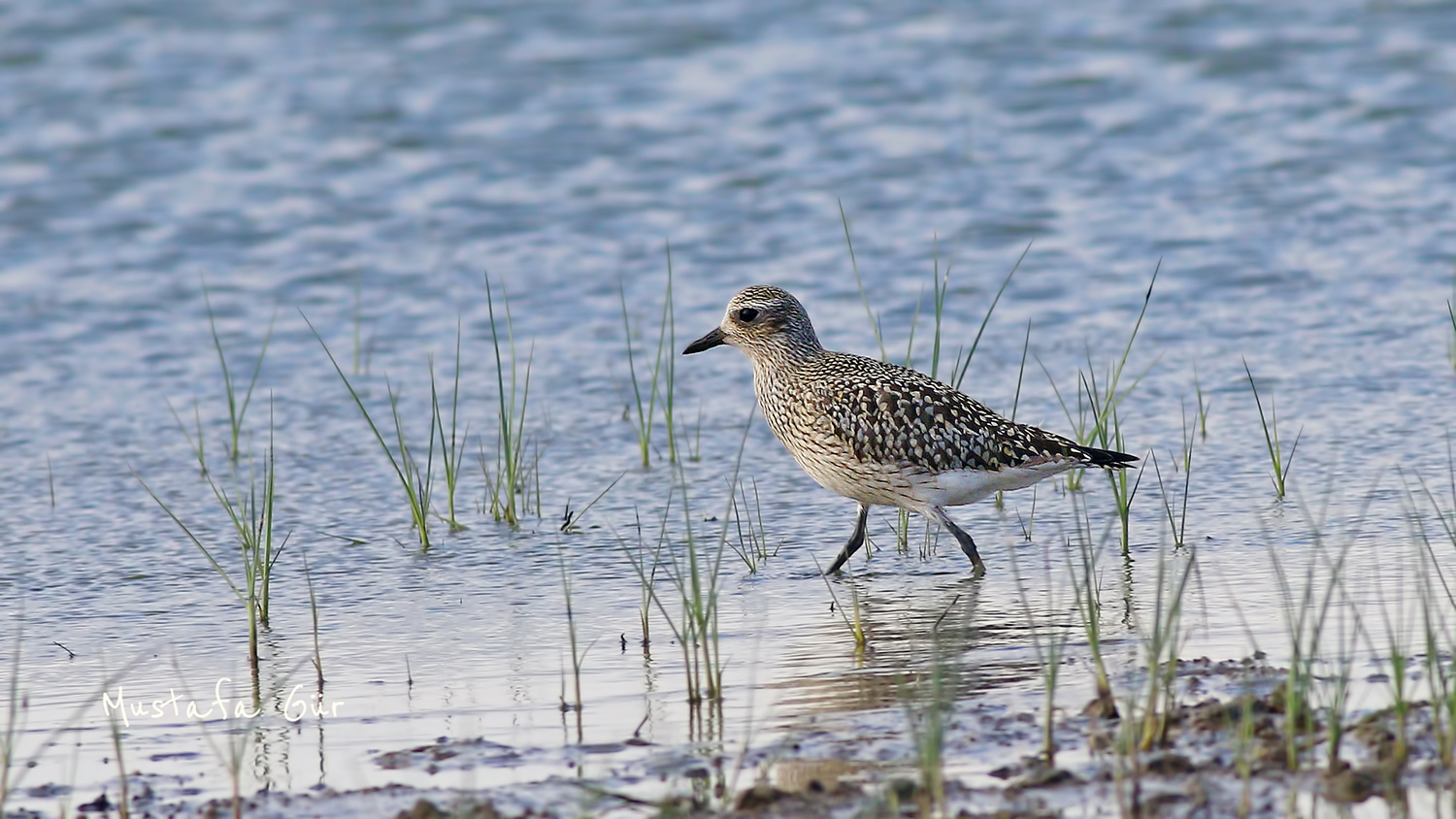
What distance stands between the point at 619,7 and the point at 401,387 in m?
9.92

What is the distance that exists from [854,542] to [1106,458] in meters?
1.20

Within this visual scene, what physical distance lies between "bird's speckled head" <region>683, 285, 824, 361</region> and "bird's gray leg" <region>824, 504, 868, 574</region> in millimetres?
810

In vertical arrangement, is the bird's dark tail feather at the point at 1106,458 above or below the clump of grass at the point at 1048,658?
above

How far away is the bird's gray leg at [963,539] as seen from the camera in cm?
823

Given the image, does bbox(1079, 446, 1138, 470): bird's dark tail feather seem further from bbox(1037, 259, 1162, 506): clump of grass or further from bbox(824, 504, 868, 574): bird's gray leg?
bbox(824, 504, 868, 574): bird's gray leg

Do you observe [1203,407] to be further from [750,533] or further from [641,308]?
[641,308]

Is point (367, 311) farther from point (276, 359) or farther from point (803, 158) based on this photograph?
point (803, 158)

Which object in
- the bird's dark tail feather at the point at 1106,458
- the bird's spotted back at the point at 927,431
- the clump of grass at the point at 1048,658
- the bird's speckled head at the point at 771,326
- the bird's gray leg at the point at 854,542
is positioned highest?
the bird's speckled head at the point at 771,326

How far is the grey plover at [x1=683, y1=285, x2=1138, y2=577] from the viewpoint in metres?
8.16

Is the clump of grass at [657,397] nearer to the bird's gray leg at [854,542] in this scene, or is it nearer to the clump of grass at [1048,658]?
the bird's gray leg at [854,542]

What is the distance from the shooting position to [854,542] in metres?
8.48

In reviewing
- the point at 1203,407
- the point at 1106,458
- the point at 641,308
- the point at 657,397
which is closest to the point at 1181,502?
the point at 1106,458

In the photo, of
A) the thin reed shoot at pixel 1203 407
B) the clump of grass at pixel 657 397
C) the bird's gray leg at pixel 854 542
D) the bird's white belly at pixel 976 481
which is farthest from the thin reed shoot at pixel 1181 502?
the clump of grass at pixel 657 397

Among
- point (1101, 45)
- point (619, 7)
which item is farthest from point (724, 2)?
point (1101, 45)
